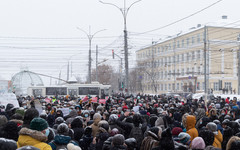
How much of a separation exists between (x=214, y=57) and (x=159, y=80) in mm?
18988

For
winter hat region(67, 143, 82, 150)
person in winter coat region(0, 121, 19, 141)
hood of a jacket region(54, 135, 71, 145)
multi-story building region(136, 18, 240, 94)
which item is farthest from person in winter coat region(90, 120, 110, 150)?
multi-story building region(136, 18, 240, 94)

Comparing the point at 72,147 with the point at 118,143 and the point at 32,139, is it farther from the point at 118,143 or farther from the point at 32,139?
the point at 118,143

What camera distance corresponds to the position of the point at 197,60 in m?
60.8

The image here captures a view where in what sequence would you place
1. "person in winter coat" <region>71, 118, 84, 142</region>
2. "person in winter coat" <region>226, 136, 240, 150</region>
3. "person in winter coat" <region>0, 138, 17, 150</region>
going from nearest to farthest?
"person in winter coat" <region>0, 138, 17, 150</region> → "person in winter coat" <region>226, 136, 240, 150</region> → "person in winter coat" <region>71, 118, 84, 142</region>

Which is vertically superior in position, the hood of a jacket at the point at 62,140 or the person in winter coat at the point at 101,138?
the hood of a jacket at the point at 62,140

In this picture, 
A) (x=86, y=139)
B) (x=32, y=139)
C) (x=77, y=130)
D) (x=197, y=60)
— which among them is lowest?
(x=86, y=139)

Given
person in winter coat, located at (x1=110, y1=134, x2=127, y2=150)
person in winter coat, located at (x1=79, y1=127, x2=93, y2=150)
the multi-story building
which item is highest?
the multi-story building

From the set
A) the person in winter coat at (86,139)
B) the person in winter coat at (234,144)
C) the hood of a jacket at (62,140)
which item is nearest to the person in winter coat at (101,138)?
the person in winter coat at (86,139)

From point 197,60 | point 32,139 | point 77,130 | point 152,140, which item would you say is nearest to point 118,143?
point 152,140

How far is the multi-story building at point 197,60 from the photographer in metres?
57.6

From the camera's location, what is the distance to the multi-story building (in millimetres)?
57625

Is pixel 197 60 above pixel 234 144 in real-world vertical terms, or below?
above

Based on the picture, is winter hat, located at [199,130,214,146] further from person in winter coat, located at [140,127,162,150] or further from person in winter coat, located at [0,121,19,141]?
person in winter coat, located at [0,121,19,141]

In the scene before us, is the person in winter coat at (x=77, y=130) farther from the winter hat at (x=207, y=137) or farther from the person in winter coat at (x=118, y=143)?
the winter hat at (x=207, y=137)
